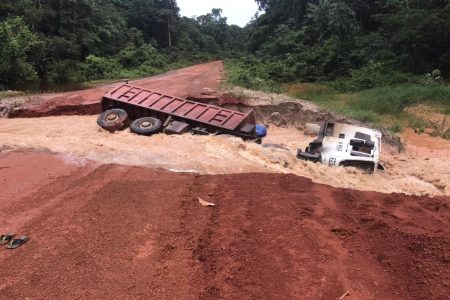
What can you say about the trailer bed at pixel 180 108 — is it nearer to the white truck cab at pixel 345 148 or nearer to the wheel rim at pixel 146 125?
the wheel rim at pixel 146 125

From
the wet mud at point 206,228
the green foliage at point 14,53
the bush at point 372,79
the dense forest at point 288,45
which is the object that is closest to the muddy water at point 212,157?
the wet mud at point 206,228

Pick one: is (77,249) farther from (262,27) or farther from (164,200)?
(262,27)

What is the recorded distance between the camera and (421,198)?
903 cm

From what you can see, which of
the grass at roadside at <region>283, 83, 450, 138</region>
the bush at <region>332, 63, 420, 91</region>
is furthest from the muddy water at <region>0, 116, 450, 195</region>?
the bush at <region>332, 63, 420, 91</region>

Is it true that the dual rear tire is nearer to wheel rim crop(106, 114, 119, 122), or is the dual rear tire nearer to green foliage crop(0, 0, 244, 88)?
wheel rim crop(106, 114, 119, 122)

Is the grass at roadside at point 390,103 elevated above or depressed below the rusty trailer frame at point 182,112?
below

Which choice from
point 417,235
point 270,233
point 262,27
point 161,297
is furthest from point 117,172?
point 262,27

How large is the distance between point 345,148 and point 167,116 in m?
5.66

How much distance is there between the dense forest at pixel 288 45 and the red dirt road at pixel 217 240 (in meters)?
17.7

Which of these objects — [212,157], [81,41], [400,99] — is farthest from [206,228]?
[81,41]

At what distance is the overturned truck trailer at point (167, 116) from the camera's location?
1412 cm

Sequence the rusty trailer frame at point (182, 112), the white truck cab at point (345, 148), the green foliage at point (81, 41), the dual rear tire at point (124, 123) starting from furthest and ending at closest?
the green foliage at point (81, 41) → the dual rear tire at point (124, 123) → the rusty trailer frame at point (182, 112) → the white truck cab at point (345, 148)

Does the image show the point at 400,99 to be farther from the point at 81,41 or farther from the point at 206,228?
the point at 81,41

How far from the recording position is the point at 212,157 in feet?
37.9
